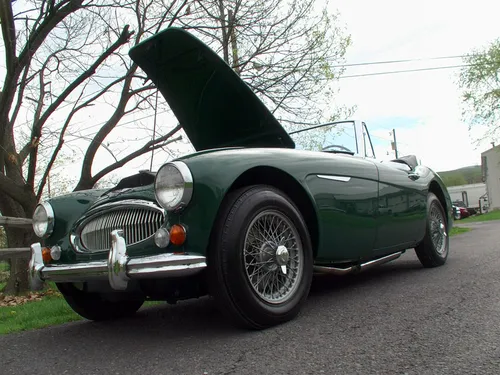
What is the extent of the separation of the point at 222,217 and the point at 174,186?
32 centimetres

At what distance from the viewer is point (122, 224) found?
2.79 meters

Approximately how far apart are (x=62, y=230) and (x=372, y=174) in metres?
2.43

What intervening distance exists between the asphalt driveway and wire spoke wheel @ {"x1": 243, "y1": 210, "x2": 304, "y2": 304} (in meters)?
0.22

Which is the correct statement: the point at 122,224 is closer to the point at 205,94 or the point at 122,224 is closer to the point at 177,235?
the point at 177,235

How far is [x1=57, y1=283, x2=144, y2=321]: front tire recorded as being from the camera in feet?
10.9

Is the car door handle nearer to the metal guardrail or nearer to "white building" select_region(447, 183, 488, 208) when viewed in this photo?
the metal guardrail

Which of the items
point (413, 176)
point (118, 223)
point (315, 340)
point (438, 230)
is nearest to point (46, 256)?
point (118, 223)

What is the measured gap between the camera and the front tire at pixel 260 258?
8.13ft

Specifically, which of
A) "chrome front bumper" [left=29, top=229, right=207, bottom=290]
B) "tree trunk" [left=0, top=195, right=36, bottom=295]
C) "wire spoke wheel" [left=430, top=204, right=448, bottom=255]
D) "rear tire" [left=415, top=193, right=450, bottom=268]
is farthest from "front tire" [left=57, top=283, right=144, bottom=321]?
"tree trunk" [left=0, top=195, right=36, bottom=295]

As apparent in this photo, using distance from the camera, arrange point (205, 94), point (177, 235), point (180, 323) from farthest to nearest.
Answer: point (205, 94) → point (180, 323) → point (177, 235)

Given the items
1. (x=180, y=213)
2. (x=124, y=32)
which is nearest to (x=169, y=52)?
(x=180, y=213)

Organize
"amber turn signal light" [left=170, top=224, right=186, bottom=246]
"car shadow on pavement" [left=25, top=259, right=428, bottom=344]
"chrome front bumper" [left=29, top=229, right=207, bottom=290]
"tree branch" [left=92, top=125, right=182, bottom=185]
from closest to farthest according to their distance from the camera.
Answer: "chrome front bumper" [left=29, top=229, right=207, bottom=290] → "amber turn signal light" [left=170, top=224, right=186, bottom=246] → "car shadow on pavement" [left=25, top=259, right=428, bottom=344] → "tree branch" [left=92, top=125, right=182, bottom=185]

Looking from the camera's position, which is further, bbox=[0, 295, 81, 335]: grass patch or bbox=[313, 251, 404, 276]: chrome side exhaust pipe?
bbox=[0, 295, 81, 335]: grass patch

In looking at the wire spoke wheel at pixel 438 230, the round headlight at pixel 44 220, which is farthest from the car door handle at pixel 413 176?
the round headlight at pixel 44 220
